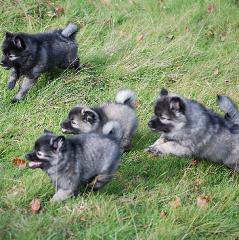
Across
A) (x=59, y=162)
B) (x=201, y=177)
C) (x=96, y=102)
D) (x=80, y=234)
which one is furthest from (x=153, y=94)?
(x=80, y=234)

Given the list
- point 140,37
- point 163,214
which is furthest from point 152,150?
point 140,37

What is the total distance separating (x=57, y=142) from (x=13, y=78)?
2528 mm

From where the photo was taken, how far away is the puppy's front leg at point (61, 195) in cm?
512

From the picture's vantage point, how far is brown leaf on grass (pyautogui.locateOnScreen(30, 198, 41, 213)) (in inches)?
197

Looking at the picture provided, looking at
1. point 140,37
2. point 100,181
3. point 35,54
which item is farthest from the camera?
point 140,37

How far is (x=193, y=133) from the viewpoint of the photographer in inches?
246

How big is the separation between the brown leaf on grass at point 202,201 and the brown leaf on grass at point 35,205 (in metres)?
1.60

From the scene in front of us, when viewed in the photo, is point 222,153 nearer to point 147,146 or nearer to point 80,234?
point 147,146

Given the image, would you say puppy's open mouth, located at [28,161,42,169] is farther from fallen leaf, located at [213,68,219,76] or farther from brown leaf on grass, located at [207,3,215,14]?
brown leaf on grass, located at [207,3,215,14]

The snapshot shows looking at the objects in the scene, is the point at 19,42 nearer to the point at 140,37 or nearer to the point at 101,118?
the point at 101,118

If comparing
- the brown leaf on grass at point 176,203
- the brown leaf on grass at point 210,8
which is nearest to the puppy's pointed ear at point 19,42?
the brown leaf on grass at point 176,203

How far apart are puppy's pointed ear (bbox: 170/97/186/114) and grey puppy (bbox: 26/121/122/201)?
849 mm

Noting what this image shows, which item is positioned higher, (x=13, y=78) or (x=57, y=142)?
(x=57, y=142)

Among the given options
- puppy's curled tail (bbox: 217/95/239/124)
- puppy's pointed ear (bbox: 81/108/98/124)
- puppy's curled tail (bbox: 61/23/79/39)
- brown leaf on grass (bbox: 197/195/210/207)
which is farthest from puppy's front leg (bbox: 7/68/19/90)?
brown leaf on grass (bbox: 197/195/210/207)
